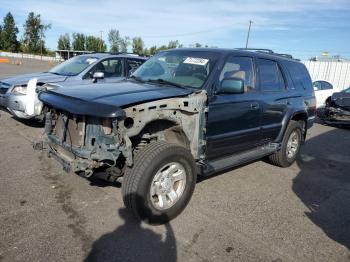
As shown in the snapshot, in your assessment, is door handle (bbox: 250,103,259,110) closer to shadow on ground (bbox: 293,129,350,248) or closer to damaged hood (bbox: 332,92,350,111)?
shadow on ground (bbox: 293,129,350,248)

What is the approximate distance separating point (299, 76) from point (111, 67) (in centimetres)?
468

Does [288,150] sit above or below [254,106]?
below

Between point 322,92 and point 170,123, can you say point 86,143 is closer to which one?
point 170,123

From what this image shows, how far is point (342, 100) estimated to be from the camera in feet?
36.0

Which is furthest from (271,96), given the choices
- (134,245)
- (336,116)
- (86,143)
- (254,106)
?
(336,116)

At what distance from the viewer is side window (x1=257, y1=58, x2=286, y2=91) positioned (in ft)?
16.9

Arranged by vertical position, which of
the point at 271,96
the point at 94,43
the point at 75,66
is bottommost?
the point at 271,96

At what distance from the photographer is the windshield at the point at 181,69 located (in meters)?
4.36

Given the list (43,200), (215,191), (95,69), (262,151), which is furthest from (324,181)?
(95,69)

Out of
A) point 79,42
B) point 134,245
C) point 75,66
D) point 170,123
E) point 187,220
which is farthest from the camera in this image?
point 79,42

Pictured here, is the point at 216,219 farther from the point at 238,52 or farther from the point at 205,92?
the point at 238,52

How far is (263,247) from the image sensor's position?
3.39 m

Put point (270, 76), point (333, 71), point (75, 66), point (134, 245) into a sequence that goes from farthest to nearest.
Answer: point (333, 71) → point (75, 66) → point (270, 76) → point (134, 245)

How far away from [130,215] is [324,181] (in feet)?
11.3
